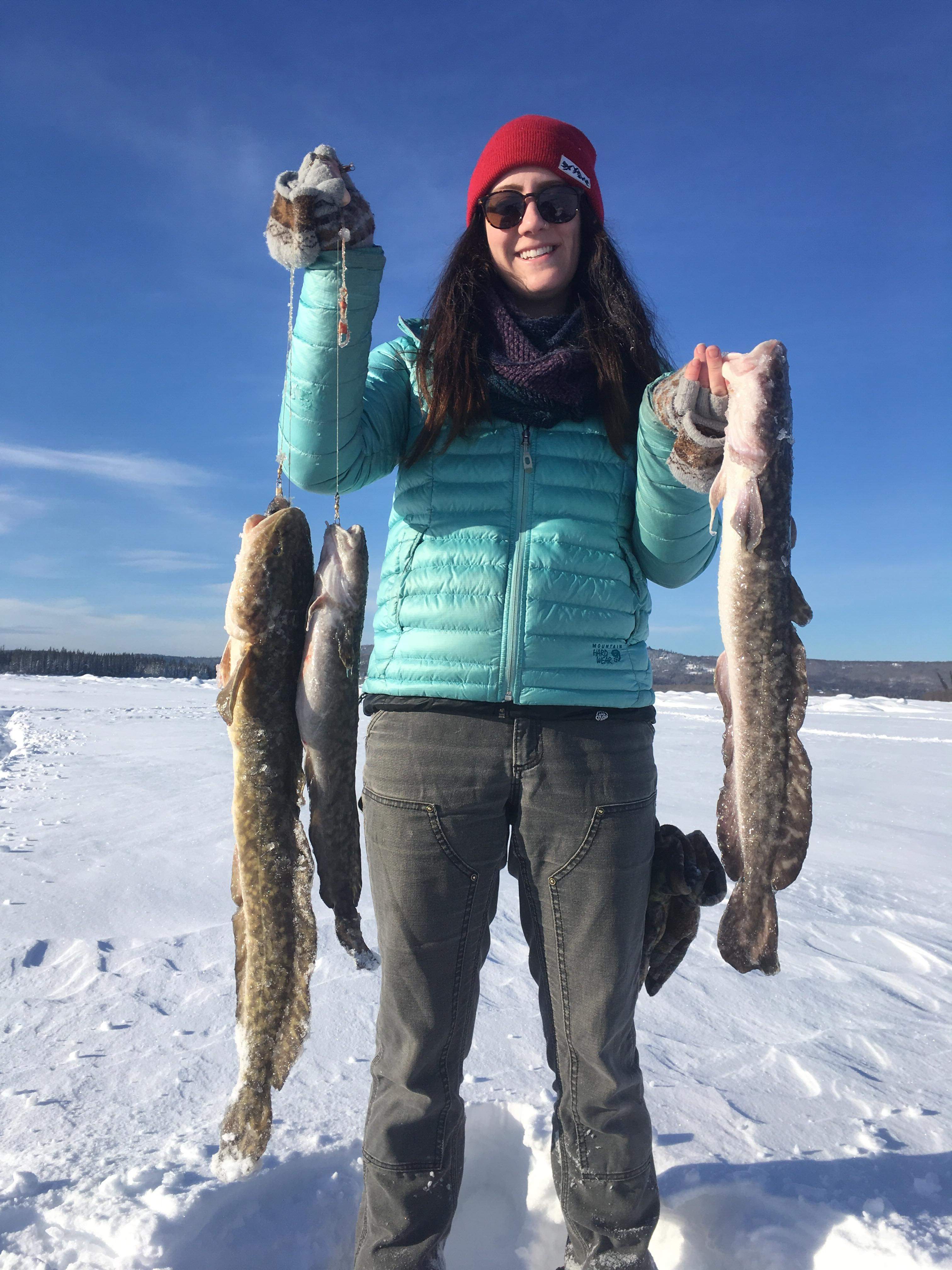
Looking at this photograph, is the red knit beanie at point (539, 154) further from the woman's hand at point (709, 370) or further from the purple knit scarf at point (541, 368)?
the woman's hand at point (709, 370)

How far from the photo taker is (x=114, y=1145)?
268 cm

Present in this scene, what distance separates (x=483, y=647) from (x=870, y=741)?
15.1 metres

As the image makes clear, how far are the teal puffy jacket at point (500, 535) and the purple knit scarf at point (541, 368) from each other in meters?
0.06

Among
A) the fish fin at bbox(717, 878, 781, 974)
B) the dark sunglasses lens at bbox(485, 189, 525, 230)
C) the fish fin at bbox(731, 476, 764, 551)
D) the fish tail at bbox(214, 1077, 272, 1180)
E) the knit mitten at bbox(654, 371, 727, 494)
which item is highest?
the dark sunglasses lens at bbox(485, 189, 525, 230)

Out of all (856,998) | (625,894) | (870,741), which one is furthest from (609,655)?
(870,741)

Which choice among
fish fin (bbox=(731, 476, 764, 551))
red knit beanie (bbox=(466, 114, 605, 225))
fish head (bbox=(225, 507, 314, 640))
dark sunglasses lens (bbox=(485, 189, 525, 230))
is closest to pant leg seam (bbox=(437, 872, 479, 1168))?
fish head (bbox=(225, 507, 314, 640))

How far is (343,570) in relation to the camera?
2348 millimetres

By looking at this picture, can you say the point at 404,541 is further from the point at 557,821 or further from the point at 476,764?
the point at 557,821

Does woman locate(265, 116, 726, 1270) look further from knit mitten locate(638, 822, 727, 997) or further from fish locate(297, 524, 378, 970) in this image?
knit mitten locate(638, 822, 727, 997)

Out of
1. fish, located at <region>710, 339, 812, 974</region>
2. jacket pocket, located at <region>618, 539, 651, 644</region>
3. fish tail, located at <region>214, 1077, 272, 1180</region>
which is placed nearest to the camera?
fish, located at <region>710, 339, 812, 974</region>

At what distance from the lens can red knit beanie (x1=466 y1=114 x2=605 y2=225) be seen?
2.42 meters

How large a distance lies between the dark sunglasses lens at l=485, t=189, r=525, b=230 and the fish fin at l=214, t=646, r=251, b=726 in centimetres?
161

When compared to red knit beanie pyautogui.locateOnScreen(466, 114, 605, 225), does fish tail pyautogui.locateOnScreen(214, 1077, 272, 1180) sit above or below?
below

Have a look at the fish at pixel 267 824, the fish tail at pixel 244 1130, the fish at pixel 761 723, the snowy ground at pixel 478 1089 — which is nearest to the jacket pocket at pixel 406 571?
the fish at pixel 267 824
